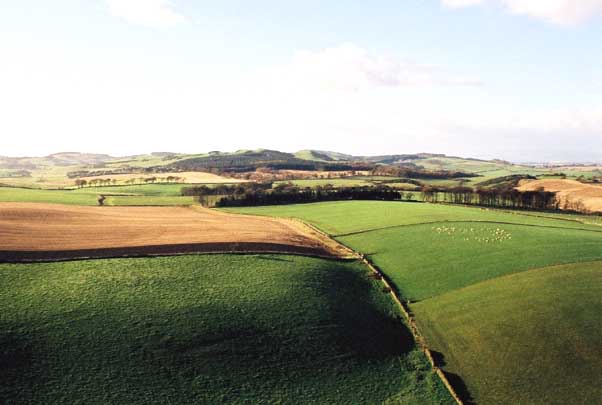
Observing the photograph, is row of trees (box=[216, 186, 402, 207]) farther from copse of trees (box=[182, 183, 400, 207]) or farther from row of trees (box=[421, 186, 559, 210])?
row of trees (box=[421, 186, 559, 210])

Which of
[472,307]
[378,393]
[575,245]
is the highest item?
[575,245]

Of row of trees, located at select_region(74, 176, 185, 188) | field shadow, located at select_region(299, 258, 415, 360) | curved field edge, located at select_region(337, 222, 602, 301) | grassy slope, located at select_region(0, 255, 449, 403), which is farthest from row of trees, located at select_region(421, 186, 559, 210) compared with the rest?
row of trees, located at select_region(74, 176, 185, 188)

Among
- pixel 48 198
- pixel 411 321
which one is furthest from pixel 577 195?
pixel 48 198

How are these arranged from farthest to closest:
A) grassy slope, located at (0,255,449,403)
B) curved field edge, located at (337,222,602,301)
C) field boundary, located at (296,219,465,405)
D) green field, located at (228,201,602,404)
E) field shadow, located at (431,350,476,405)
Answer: curved field edge, located at (337,222,602,301) < green field, located at (228,201,602,404) < field boundary, located at (296,219,465,405) < field shadow, located at (431,350,476,405) < grassy slope, located at (0,255,449,403)

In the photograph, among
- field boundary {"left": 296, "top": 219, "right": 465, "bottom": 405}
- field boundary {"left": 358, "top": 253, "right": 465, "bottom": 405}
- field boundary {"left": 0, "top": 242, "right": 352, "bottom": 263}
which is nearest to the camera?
field boundary {"left": 358, "top": 253, "right": 465, "bottom": 405}

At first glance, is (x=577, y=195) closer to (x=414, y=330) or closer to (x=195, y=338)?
(x=414, y=330)

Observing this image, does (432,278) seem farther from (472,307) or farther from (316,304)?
(316,304)

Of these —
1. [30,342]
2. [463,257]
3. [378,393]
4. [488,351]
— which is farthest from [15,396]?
[463,257]

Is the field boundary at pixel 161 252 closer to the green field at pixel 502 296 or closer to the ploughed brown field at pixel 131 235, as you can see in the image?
the ploughed brown field at pixel 131 235
